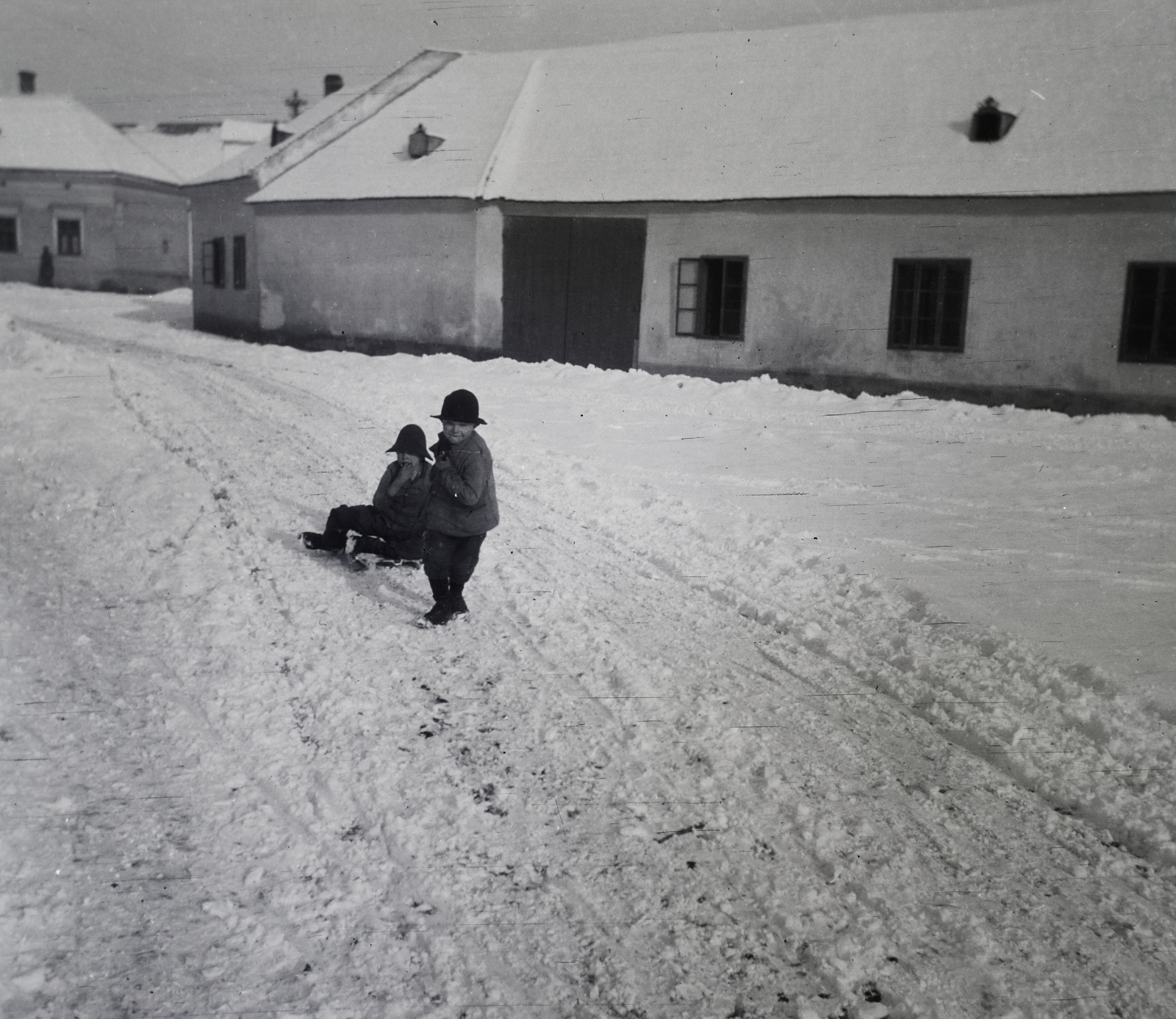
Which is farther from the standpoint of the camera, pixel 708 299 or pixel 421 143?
pixel 421 143

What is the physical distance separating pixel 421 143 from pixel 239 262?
A: 565cm

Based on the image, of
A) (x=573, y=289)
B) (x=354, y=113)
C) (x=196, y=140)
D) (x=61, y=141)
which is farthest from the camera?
(x=196, y=140)

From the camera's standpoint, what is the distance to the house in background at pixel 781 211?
48.3 ft

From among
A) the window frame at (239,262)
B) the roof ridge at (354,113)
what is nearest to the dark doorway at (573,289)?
the roof ridge at (354,113)

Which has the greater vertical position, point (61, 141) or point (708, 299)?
point (61, 141)

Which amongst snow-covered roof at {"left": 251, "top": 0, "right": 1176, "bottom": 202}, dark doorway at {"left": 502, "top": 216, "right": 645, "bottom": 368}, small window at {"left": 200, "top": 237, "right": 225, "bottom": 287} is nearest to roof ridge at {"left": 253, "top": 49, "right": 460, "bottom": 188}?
snow-covered roof at {"left": 251, "top": 0, "right": 1176, "bottom": 202}

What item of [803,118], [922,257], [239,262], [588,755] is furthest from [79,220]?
[588,755]

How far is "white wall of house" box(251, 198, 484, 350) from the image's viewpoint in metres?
18.7

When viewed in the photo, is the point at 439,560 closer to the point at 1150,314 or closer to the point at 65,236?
the point at 1150,314

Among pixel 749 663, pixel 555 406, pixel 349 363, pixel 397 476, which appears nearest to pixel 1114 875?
pixel 749 663

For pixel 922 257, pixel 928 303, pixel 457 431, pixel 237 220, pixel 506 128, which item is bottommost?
pixel 457 431

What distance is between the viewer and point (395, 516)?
21.9 feet

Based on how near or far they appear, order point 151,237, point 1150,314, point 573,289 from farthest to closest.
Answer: point 151,237, point 573,289, point 1150,314

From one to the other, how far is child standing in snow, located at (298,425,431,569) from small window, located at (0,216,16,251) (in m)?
34.2
